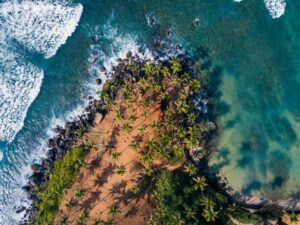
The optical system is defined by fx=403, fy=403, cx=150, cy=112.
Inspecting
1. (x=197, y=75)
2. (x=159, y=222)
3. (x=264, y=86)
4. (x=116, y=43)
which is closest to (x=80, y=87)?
(x=116, y=43)

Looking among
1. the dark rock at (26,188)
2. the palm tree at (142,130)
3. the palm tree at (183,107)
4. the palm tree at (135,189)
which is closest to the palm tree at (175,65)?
the palm tree at (183,107)

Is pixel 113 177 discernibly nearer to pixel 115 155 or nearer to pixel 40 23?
pixel 115 155

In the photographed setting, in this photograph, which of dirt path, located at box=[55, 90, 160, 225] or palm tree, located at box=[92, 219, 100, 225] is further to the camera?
dirt path, located at box=[55, 90, 160, 225]

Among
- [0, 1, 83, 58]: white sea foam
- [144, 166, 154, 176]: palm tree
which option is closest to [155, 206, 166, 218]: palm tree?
[144, 166, 154, 176]: palm tree

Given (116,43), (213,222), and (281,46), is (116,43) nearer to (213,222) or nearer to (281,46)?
(281,46)

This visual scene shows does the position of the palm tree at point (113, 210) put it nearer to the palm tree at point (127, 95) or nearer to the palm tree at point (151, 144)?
the palm tree at point (151, 144)

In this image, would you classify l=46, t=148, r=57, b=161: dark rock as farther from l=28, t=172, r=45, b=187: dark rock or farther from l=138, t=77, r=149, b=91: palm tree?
l=138, t=77, r=149, b=91: palm tree
